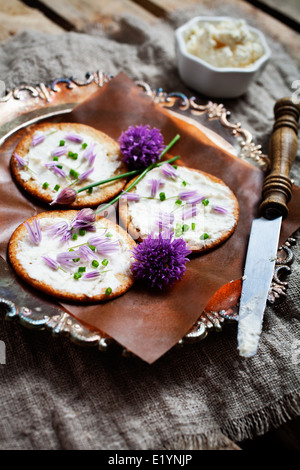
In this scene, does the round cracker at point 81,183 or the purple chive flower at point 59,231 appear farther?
the round cracker at point 81,183

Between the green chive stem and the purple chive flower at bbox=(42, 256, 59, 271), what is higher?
the green chive stem

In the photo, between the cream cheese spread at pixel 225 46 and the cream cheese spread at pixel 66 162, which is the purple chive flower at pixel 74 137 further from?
the cream cheese spread at pixel 225 46

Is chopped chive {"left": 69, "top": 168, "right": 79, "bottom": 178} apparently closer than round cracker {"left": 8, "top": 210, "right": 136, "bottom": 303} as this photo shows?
No

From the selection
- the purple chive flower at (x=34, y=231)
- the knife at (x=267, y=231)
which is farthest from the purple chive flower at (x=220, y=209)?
the purple chive flower at (x=34, y=231)

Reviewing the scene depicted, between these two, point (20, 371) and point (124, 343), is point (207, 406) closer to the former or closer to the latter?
point (124, 343)

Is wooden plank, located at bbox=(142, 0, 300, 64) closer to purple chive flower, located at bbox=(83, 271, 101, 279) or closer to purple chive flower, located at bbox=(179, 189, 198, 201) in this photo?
purple chive flower, located at bbox=(179, 189, 198, 201)

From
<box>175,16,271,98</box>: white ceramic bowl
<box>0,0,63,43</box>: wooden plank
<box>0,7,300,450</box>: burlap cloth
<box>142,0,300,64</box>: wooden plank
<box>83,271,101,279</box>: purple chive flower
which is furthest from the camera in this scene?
<box>142,0,300,64</box>: wooden plank

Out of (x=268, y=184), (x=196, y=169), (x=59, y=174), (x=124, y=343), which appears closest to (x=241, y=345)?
(x=124, y=343)

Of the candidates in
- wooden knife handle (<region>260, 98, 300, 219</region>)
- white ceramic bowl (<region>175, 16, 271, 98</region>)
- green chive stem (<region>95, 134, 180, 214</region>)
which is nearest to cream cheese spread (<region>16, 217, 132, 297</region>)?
green chive stem (<region>95, 134, 180, 214</region>)
